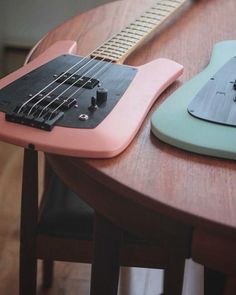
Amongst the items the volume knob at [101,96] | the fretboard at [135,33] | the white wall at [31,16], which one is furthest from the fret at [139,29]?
the white wall at [31,16]

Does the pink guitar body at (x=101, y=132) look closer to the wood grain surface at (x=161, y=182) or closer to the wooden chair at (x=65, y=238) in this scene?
the wood grain surface at (x=161, y=182)

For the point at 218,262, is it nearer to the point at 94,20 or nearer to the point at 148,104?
the point at 148,104

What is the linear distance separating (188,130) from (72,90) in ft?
0.67

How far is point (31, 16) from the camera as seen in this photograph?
2.24m

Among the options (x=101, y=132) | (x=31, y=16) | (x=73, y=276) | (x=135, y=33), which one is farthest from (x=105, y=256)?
(x=31, y=16)

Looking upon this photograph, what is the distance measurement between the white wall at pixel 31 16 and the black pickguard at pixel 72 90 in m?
1.34

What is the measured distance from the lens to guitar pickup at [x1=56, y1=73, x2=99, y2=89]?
0.82 metres

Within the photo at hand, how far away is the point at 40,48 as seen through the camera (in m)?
1.02

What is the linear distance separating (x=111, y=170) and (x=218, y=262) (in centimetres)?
17

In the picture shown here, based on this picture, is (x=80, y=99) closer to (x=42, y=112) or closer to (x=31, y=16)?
(x=42, y=112)

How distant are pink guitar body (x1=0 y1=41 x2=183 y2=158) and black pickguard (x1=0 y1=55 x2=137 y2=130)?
0.04 ft

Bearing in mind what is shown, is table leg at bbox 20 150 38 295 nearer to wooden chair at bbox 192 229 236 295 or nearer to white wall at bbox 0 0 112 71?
wooden chair at bbox 192 229 236 295

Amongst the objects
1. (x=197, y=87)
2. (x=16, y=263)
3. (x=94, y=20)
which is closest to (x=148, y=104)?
(x=197, y=87)

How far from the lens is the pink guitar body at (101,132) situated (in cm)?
67
